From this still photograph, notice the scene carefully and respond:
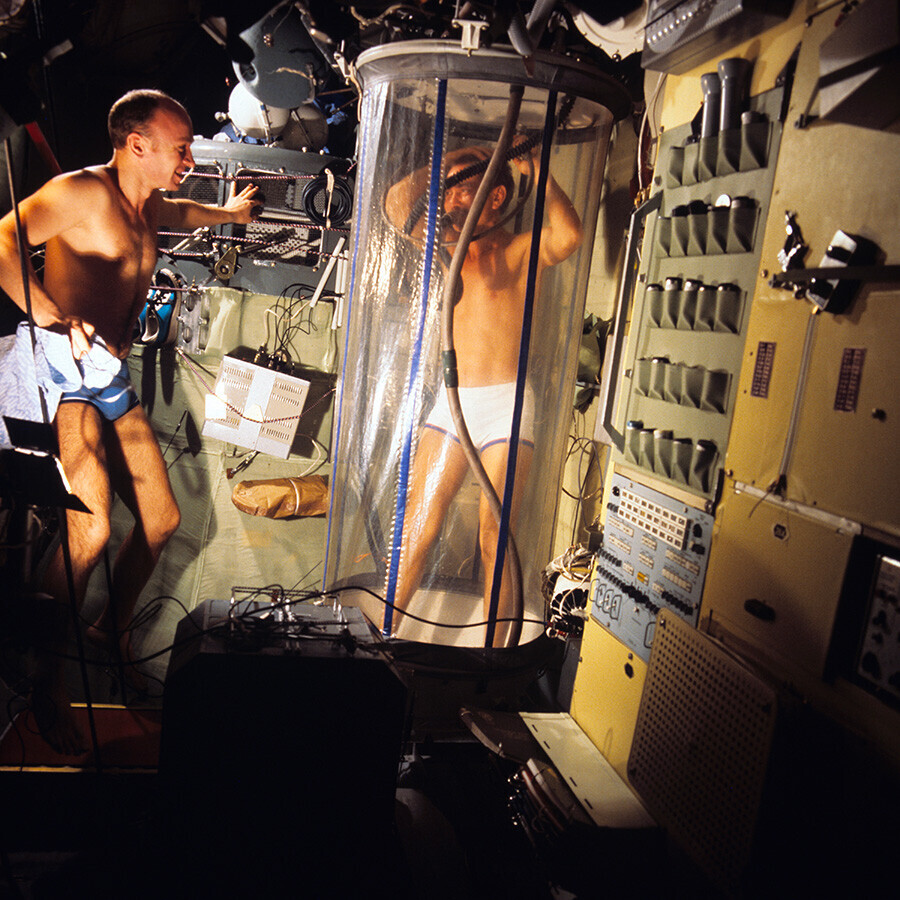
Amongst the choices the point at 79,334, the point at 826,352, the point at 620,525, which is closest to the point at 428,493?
the point at 620,525

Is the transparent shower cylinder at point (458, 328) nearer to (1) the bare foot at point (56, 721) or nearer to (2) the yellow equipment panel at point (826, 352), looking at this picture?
(2) the yellow equipment panel at point (826, 352)

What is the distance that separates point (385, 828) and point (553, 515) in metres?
1.44

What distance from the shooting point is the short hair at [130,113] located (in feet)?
9.45

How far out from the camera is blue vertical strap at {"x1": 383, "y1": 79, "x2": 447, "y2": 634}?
2535 mm

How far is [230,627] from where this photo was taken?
2006mm

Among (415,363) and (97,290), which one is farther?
(97,290)

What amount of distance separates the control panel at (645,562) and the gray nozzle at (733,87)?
1.15 m

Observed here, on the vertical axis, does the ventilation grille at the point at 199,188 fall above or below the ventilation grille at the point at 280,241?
above

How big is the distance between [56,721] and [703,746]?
2703 millimetres

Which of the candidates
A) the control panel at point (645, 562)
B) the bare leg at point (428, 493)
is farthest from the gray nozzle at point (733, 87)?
the bare leg at point (428, 493)

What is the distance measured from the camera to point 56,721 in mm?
2961

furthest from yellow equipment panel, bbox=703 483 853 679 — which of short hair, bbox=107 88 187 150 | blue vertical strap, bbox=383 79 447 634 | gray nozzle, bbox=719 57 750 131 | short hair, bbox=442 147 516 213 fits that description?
short hair, bbox=107 88 187 150

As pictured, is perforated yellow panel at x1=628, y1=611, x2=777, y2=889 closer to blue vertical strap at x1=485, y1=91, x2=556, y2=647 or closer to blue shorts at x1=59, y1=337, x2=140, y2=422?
blue vertical strap at x1=485, y1=91, x2=556, y2=647

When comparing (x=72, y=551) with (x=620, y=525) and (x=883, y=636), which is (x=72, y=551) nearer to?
(x=620, y=525)
